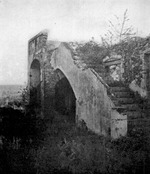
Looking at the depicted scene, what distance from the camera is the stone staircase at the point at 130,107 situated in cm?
667

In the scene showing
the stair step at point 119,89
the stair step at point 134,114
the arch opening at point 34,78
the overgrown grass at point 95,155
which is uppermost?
the arch opening at point 34,78

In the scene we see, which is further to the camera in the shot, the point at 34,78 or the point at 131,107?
the point at 34,78

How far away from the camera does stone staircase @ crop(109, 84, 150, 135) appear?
6.67 metres

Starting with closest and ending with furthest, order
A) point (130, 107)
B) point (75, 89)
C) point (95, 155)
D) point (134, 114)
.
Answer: point (95, 155) → point (134, 114) → point (130, 107) → point (75, 89)

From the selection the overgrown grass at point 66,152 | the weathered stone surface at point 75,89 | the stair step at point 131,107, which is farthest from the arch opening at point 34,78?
the stair step at point 131,107

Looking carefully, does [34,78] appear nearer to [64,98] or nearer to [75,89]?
[64,98]

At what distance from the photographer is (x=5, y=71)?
3691 centimetres

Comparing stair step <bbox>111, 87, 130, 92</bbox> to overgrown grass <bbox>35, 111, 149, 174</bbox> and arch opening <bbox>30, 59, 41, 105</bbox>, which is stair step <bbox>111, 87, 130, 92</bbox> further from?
arch opening <bbox>30, 59, 41, 105</bbox>

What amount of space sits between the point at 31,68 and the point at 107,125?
10261mm

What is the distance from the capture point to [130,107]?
7.34 metres

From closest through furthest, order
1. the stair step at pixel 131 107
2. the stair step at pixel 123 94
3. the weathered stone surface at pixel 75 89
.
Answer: the weathered stone surface at pixel 75 89 < the stair step at pixel 131 107 < the stair step at pixel 123 94

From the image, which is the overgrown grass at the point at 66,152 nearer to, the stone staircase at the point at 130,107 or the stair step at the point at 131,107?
the stone staircase at the point at 130,107

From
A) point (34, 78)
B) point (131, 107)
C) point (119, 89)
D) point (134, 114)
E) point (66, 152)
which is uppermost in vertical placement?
point (34, 78)

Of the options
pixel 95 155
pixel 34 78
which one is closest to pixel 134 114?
pixel 95 155
